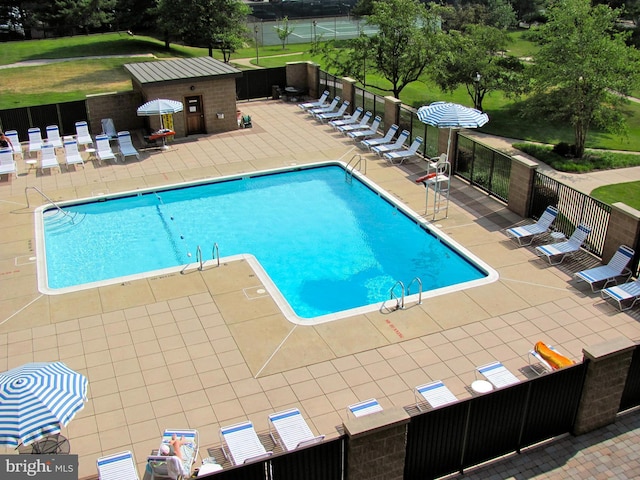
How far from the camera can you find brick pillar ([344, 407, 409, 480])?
8.88 meters

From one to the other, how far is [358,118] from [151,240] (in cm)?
1176

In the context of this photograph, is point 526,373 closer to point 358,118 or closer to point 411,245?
point 411,245

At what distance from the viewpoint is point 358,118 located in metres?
27.2

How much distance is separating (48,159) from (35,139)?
1995 millimetres

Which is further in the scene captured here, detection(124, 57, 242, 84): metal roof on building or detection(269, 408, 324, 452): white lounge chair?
detection(124, 57, 242, 84): metal roof on building

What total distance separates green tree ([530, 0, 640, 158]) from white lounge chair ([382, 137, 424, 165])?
24.5ft

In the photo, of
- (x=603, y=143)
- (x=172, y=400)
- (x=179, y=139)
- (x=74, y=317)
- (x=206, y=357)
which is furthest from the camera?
(x=603, y=143)

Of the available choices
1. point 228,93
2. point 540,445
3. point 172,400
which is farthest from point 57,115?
point 540,445

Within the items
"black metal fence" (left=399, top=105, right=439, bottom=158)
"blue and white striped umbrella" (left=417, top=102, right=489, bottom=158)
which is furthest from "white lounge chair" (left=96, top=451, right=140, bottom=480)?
"black metal fence" (left=399, top=105, right=439, bottom=158)

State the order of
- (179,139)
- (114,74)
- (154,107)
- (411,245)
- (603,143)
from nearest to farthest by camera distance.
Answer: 1. (411,245)
2. (154,107)
3. (179,139)
4. (603,143)
5. (114,74)

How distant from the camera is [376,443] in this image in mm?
9062

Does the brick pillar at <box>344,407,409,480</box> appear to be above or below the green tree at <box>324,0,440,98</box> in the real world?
below

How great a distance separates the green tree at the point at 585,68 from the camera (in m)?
25.7

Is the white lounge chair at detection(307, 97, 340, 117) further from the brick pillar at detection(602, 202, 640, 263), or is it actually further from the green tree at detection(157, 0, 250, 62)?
the brick pillar at detection(602, 202, 640, 263)
